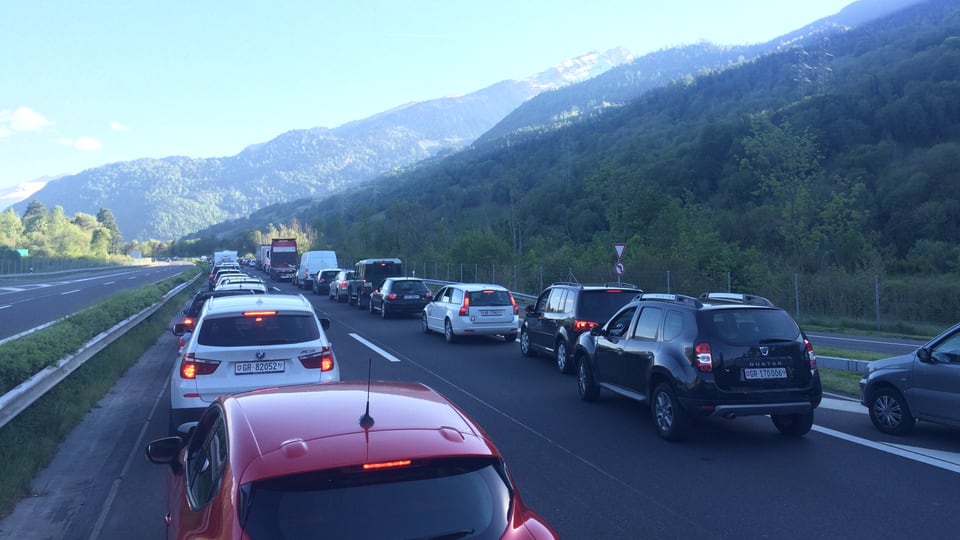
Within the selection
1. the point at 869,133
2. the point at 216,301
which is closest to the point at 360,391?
the point at 216,301

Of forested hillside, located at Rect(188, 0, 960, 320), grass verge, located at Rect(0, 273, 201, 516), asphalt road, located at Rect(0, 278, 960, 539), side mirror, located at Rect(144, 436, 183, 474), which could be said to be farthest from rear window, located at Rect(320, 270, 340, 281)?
side mirror, located at Rect(144, 436, 183, 474)

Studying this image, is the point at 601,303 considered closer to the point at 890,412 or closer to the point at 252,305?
the point at 890,412

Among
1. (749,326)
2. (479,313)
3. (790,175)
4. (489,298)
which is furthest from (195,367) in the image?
(790,175)

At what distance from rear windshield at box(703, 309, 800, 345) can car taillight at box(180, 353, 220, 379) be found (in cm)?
553

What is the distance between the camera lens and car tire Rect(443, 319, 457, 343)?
19.5 m

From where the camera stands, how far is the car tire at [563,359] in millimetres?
14108

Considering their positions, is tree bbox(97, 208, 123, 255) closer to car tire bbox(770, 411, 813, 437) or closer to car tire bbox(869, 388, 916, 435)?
car tire bbox(770, 411, 813, 437)

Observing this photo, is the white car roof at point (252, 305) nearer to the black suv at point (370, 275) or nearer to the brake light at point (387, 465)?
the brake light at point (387, 465)

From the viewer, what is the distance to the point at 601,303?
1419 centimetres

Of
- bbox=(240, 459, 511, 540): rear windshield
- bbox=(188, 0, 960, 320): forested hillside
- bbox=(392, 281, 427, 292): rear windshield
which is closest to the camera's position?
bbox=(240, 459, 511, 540): rear windshield

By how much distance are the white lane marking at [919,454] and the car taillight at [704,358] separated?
1975 millimetres

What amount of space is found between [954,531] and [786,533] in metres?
1.27

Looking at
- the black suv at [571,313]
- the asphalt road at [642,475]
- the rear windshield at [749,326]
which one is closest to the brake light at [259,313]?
the asphalt road at [642,475]

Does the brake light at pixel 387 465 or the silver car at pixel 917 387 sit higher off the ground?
the brake light at pixel 387 465
